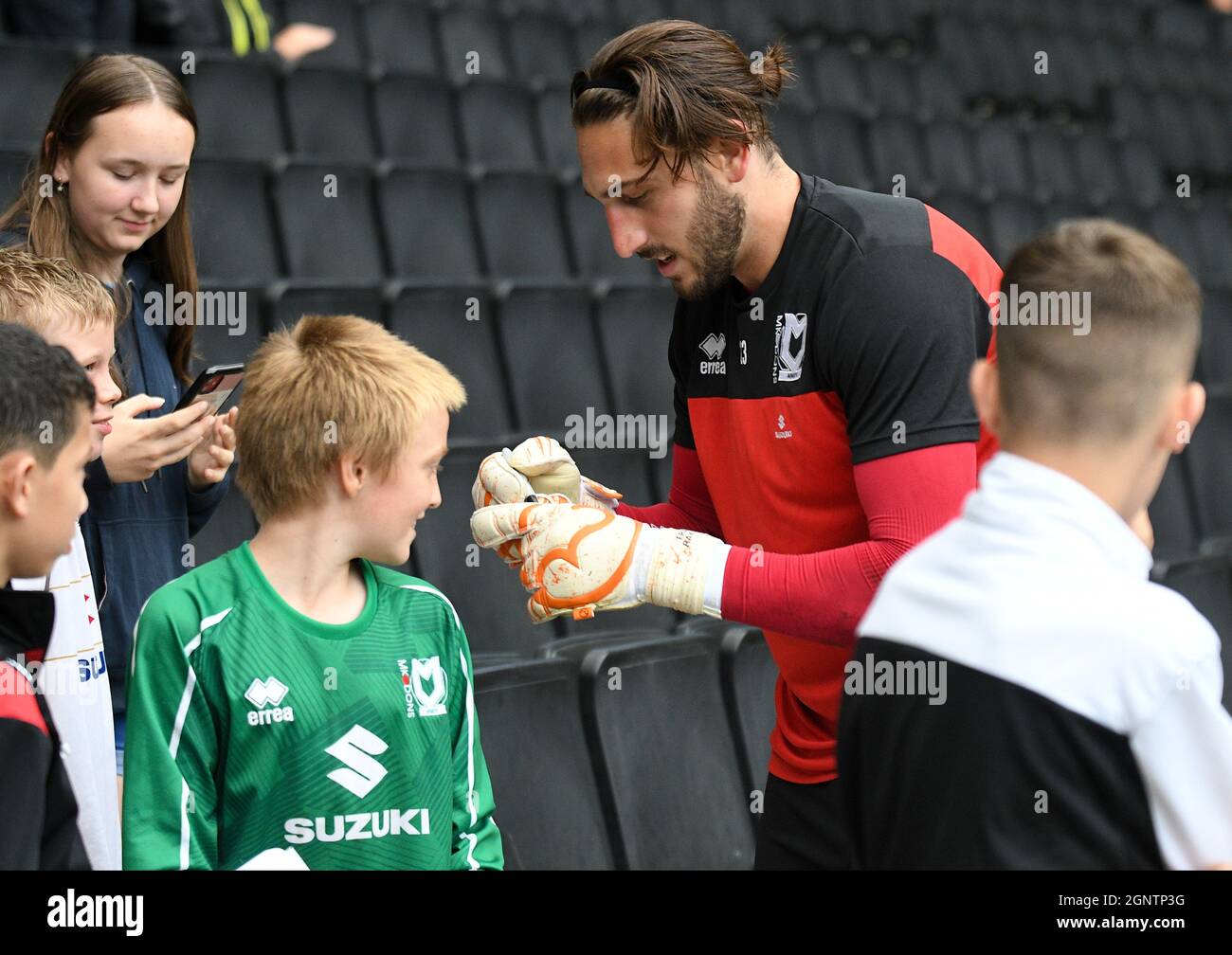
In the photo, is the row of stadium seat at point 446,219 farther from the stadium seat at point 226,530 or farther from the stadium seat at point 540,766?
the stadium seat at point 540,766

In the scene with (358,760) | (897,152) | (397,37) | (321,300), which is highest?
(397,37)

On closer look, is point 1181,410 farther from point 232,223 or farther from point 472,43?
point 472,43

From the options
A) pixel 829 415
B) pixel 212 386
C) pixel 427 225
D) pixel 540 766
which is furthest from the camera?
pixel 427 225

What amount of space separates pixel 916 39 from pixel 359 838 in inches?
210

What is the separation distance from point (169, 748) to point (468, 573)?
1107 millimetres

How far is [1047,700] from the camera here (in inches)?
30.5

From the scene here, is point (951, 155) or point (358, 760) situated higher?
point (951, 155)

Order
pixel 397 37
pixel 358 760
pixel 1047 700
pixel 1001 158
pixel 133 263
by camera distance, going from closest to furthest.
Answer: pixel 1047 700 < pixel 358 760 < pixel 133 263 < pixel 397 37 < pixel 1001 158

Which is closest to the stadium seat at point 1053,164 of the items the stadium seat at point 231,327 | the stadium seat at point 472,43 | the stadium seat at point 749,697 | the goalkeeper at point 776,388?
the stadium seat at point 472,43

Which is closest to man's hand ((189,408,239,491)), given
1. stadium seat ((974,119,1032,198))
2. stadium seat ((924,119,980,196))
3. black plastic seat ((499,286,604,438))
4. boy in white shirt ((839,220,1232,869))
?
boy in white shirt ((839,220,1232,869))

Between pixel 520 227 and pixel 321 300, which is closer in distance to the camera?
pixel 321 300

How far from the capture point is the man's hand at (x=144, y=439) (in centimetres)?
139

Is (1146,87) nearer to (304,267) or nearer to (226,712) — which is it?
(304,267)

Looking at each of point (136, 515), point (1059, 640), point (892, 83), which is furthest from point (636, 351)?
point (892, 83)
